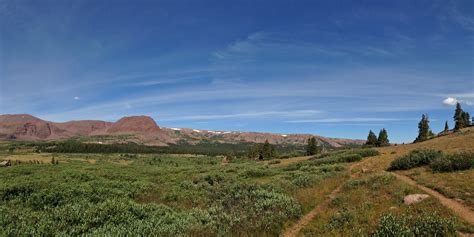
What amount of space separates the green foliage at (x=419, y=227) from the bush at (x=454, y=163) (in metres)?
9.23

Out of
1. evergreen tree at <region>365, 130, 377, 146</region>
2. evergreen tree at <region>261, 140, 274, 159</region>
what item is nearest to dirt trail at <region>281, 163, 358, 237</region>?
evergreen tree at <region>261, 140, 274, 159</region>

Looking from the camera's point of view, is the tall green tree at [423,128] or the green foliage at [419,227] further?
the tall green tree at [423,128]

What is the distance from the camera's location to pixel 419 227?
911cm

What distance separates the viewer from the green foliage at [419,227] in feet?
28.9

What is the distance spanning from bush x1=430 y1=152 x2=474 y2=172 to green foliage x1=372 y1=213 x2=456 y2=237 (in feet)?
30.3

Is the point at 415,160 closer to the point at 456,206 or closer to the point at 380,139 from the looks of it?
the point at 456,206

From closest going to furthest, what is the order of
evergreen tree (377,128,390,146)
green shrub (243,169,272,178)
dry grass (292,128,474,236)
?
dry grass (292,128,474,236), green shrub (243,169,272,178), evergreen tree (377,128,390,146)

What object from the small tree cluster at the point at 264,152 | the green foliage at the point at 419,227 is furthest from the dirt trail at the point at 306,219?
the small tree cluster at the point at 264,152

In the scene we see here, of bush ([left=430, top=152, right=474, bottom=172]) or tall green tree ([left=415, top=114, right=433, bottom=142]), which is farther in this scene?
tall green tree ([left=415, top=114, right=433, bottom=142])

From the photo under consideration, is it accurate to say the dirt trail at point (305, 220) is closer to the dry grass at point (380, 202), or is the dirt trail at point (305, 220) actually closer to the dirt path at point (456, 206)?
the dry grass at point (380, 202)

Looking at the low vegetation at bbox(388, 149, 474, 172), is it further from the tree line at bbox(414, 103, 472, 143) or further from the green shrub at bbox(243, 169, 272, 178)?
the tree line at bbox(414, 103, 472, 143)

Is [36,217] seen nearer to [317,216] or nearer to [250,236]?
[250,236]

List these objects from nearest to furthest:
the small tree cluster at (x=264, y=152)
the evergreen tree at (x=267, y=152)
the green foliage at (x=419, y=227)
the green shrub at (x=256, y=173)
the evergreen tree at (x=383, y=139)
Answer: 1. the green foliage at (x=419, y=227)
2. the green shrub at (x=256, y=173)
3. the evergreen tree at (x=383, y=139)
4. the evergreen tree at (x=267, y=152)
5. the small tree cluster at (x=264, y=152)

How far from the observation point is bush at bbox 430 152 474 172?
54.1 ft
